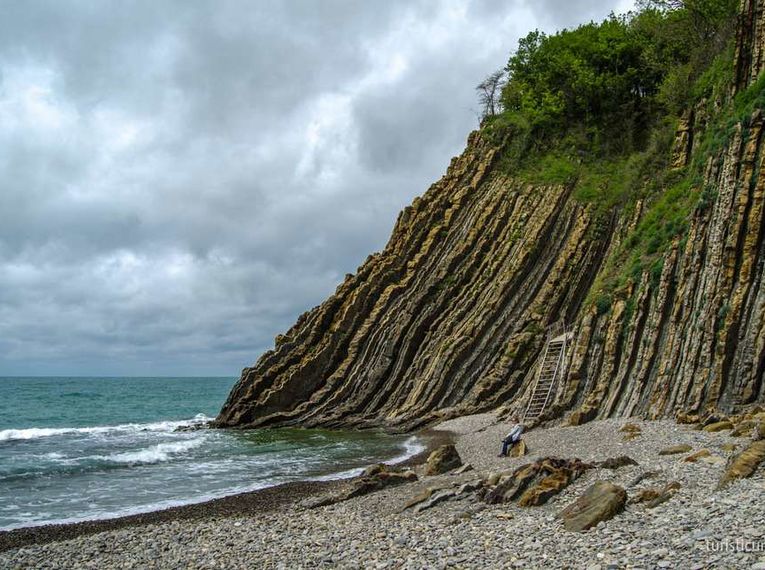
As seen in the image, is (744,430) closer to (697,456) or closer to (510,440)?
(697,456)

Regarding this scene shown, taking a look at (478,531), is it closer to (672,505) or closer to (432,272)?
(672,505)

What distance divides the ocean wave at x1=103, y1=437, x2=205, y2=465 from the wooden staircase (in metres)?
17.2

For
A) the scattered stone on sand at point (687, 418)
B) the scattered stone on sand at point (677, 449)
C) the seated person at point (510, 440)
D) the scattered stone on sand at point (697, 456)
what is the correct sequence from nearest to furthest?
the scattered stone on sand at point (697, 456) < the scattered stone on sand at point (677, 449) < the scattered stone on sand at point (687, 418) < the seated person at point (510, 440)

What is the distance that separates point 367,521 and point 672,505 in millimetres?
6578

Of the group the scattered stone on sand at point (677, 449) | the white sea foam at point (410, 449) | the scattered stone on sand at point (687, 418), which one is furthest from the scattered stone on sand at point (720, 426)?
the white sea foam at point (410, 449)

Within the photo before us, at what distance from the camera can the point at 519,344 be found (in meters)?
40.1

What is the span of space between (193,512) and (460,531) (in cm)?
899

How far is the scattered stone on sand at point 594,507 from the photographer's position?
1151 cm

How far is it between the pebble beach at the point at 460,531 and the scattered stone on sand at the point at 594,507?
20cm

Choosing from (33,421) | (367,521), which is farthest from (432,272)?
(33,421)

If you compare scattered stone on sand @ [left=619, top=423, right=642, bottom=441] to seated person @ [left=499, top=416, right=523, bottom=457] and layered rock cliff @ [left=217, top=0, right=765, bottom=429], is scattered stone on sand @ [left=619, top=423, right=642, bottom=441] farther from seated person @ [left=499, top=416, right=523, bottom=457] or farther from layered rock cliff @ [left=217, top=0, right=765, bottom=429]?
seated person @ [left=499, top=416, right=523, bottom=457]

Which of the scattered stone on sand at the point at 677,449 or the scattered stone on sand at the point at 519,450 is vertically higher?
the scattered stone on sand at the point at 677,449

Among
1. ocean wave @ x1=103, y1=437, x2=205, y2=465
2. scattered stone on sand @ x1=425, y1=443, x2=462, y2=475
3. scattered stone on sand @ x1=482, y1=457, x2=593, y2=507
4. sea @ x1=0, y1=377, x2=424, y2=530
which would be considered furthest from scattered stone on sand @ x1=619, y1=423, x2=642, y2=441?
ocean wave @ x1=103, y1=437, x2=205, y2=465

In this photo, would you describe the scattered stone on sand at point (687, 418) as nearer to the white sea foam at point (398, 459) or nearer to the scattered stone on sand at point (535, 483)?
the scattered stone on sand at point (535, 483)
